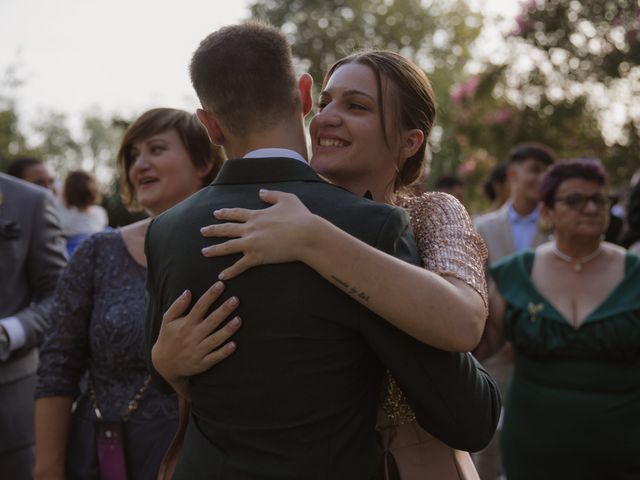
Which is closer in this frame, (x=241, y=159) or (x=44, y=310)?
(x=241, y=159)

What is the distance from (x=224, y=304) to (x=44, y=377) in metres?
1.60

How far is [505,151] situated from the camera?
45.7 ft

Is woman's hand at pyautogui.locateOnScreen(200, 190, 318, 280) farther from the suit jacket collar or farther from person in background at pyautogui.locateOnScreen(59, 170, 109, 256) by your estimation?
person in background at pyautogui.locateOnScreen(59, 170, 109, 256)

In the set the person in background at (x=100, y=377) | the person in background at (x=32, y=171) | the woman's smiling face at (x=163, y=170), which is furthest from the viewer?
the person in background at (x=32, y=171)

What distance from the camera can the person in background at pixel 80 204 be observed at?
334 inches

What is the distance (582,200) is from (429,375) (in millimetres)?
3193

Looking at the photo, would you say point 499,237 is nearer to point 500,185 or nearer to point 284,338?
point 500,185

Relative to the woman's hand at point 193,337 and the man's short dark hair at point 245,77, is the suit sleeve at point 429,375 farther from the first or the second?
the man's short dark hair at point 245,77

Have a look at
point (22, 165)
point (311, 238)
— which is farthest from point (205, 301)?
point (22, 165)

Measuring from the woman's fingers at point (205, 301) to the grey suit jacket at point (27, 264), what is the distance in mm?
2127

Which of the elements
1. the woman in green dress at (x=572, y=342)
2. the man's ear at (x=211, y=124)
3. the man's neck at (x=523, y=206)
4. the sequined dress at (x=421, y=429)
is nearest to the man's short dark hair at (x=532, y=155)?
the man's neck at (x=523, y=206)

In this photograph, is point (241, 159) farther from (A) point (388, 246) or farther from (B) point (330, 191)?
(A) point (388, 246)

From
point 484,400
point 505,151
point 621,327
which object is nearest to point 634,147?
point 505,151

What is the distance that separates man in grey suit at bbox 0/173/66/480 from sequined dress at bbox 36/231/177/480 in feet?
2.22
